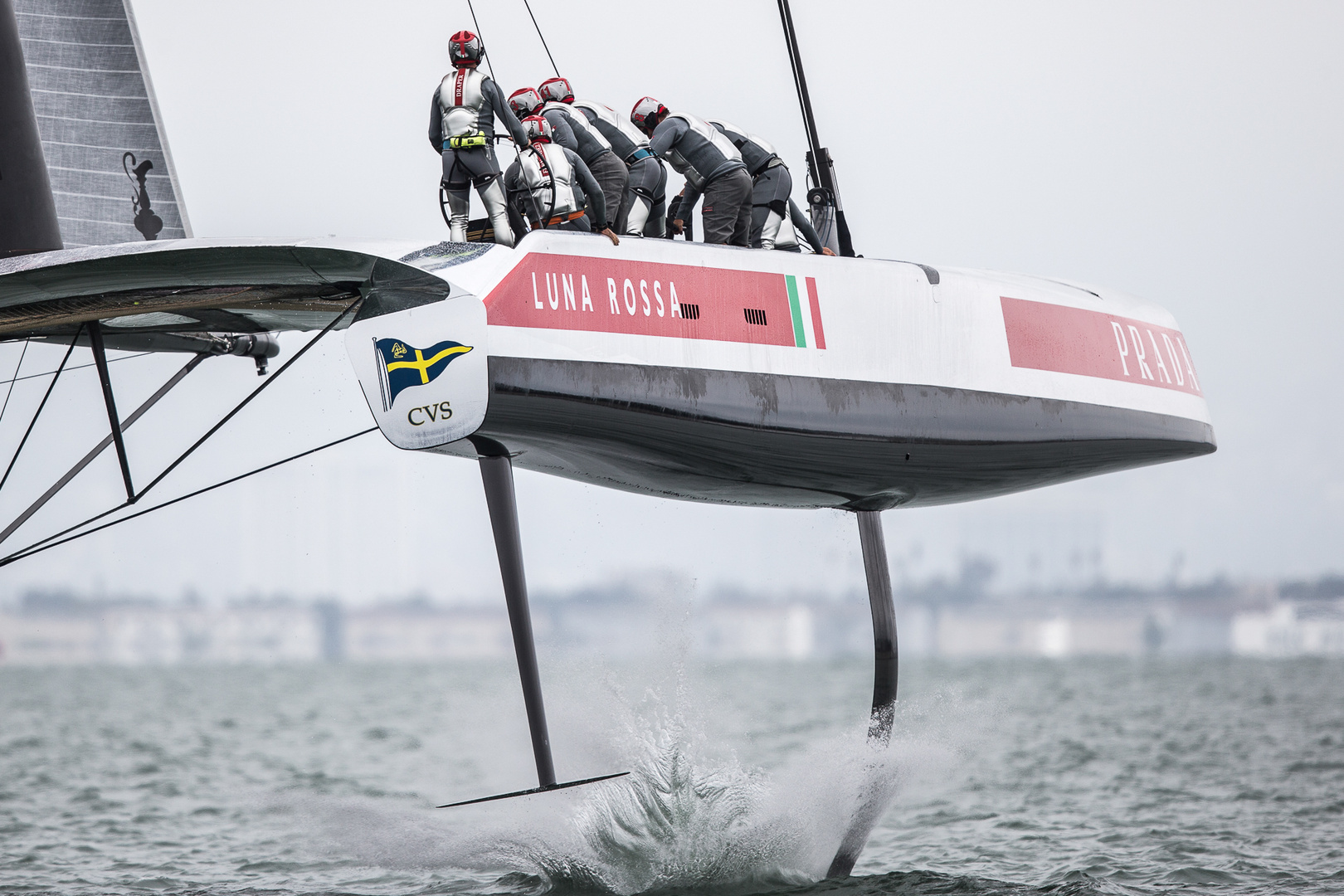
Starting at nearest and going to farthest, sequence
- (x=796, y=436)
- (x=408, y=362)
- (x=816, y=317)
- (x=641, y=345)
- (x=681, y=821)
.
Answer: (x=408, y=362)
(x=641, y=345)
(x=796, y=436)
(x=816, y=317)
(x=681, y=821)

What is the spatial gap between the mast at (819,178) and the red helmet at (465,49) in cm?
262

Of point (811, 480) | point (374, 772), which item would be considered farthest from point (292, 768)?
point (811, 480)

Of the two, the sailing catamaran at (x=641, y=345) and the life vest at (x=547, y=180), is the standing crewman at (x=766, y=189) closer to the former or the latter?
the sailing catamaran at (x=641, y=345)

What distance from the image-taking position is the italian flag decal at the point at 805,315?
6898 mm

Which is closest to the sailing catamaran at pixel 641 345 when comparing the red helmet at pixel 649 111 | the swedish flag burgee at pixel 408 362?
the swedish flag burgee at pixel 408 362

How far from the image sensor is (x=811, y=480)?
733 centimetres

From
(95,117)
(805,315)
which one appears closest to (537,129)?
(805,315)

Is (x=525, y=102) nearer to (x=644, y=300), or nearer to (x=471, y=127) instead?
(x=471, y=127)

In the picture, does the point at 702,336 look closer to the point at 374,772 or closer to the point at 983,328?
the point at 983,328

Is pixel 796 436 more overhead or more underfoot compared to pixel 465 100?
more underfoot

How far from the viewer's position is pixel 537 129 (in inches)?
267

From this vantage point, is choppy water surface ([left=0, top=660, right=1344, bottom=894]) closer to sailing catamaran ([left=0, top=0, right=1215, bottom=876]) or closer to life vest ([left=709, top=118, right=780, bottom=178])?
sailing catamaran ([left=0, top=0, right=1215, bottom=876])

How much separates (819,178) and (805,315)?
1.93 metres

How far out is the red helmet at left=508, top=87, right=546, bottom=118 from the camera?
750 centimetres
